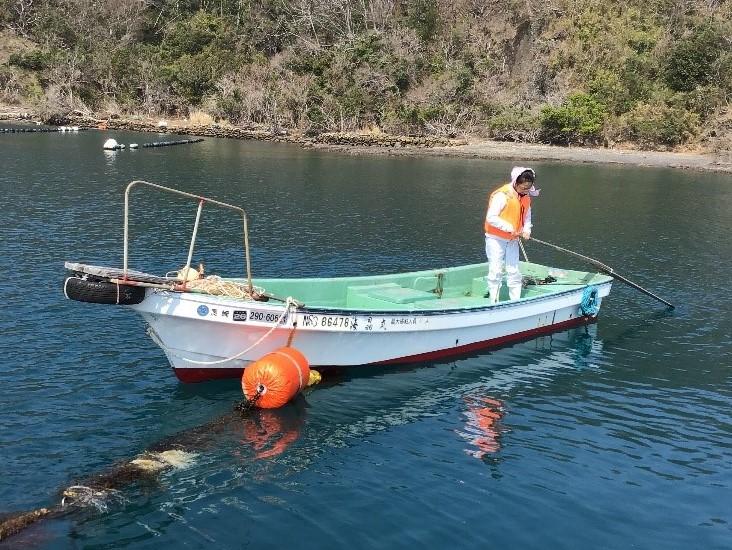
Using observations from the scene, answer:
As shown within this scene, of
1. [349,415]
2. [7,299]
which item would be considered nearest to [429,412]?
[349,415]

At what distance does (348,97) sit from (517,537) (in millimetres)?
56822

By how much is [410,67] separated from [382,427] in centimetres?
5658

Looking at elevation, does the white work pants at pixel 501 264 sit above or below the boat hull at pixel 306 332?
above

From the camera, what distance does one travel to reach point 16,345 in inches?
603

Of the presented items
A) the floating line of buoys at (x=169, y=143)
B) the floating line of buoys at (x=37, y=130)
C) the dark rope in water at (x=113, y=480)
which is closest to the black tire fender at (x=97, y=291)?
the dark rope in water at (x=113, y=480)

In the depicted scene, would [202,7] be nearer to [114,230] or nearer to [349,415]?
[114,230]

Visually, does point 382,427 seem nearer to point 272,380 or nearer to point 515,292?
point 272,380

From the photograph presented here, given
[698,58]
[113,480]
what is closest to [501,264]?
[113,480]

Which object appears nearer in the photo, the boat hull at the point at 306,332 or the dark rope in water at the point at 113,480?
the dark rope in water at the point at 113,480

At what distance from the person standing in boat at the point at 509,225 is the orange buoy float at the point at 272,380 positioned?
18.6ft

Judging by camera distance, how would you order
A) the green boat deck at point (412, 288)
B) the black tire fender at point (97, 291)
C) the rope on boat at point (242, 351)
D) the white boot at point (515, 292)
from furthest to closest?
the white boot at point (515, 292)
the green boat deck at point (412, 288)
the rope on boat at point (242, 351)
the black tire fender at point (97, 291)

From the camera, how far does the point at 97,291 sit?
11.5 meters

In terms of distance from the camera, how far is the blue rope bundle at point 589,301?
1836 cm

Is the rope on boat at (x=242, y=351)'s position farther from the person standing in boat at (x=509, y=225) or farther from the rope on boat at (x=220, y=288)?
the person standing in boat at (x=509, y=225)
